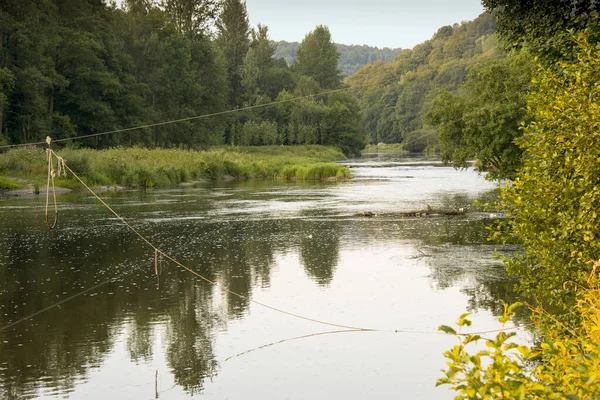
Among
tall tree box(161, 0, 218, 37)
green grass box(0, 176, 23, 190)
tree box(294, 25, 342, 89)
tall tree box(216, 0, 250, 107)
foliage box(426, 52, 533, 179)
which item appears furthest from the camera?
tree box(294, 25, 342, 89)

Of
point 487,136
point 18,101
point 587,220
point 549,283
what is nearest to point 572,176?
point 587,220

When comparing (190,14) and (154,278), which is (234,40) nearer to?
(190,14)

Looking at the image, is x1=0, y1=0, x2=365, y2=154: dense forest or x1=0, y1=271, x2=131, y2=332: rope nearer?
x1=0, y1=271, x2=131, y2=332: rope

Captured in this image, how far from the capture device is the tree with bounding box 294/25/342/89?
149625 mm

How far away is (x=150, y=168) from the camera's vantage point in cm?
5412

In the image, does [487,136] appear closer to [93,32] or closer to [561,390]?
[561,390]

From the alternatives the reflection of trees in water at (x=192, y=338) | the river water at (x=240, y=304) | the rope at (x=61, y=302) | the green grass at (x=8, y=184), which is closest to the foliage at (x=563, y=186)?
the river water at (x=240, y=304)

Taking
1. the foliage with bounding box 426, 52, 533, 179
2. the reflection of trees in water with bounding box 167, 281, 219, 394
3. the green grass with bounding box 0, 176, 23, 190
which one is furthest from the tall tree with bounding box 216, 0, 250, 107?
the reflection of trees in water with bounding box 167, 281, 219, 394

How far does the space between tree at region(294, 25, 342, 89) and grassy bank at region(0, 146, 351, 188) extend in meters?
76.6

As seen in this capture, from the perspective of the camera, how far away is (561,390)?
571cm

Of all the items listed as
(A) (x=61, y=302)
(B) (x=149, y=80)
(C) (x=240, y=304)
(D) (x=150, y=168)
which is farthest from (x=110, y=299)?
(B) (x=149, y=80)

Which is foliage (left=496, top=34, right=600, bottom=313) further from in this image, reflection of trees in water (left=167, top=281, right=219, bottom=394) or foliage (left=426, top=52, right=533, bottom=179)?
foliage (left=426, top=52, right=533, bottom=179)

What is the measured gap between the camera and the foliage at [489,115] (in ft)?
109

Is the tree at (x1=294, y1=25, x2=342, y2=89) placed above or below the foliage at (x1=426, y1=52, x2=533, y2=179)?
above
